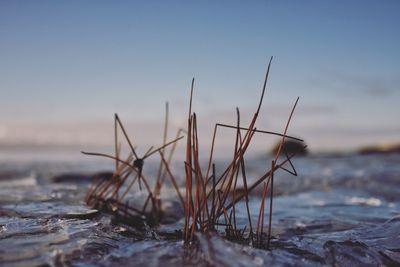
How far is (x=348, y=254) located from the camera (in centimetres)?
194

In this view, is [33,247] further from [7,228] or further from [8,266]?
[7,228]

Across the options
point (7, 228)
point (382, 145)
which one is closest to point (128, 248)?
point (7, 228)

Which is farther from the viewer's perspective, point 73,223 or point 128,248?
point 73,223

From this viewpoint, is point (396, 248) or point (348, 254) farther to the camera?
point (396, 248)

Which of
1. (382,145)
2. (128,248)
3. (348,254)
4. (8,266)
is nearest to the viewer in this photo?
(8,266)

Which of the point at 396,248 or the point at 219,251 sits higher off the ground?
the point at 219,251

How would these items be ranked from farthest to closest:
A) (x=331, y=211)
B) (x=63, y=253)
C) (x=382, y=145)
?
(x=382, y=145), (x=331, y=211), (x=63, y=253)

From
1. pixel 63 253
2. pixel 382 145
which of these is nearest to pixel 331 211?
pixel 63 253

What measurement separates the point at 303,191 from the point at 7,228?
191 inches

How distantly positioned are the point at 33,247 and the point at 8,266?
7.8 inches

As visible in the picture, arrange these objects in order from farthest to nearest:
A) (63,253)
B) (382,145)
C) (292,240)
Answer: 1. (382,145)
2. (292,240)
3. (63,253)

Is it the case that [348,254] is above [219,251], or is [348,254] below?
below

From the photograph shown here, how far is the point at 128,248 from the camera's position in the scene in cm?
172

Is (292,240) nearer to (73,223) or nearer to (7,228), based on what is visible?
(73,223)
